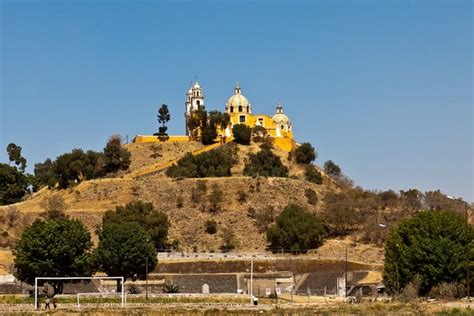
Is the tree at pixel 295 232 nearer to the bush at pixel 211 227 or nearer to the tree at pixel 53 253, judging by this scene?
the bush at pixel 211 227

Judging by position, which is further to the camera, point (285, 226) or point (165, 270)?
point (285, 226)

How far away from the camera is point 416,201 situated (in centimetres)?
11275

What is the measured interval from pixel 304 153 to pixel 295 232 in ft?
90.6

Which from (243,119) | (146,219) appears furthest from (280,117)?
(146,219)

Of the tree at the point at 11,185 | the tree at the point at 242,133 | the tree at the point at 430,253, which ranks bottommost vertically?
the tree at the point at 430,253

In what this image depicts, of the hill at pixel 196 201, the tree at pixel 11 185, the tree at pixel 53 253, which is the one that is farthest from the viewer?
the tree at pixel 11 185

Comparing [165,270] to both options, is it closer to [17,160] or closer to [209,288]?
[209,288]

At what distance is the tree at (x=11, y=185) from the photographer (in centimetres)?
12088

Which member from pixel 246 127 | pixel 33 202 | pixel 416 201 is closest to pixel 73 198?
pixel 33 202

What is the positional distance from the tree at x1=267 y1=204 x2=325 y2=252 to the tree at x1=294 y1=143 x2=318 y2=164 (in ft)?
77.9

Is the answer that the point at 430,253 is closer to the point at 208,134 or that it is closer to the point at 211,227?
the point at 211,227

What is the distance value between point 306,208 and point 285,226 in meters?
10.3

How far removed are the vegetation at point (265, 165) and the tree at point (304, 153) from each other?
11.5 feet

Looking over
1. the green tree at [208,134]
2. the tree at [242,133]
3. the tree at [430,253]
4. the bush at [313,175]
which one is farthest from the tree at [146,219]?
the tree at [430,253]
